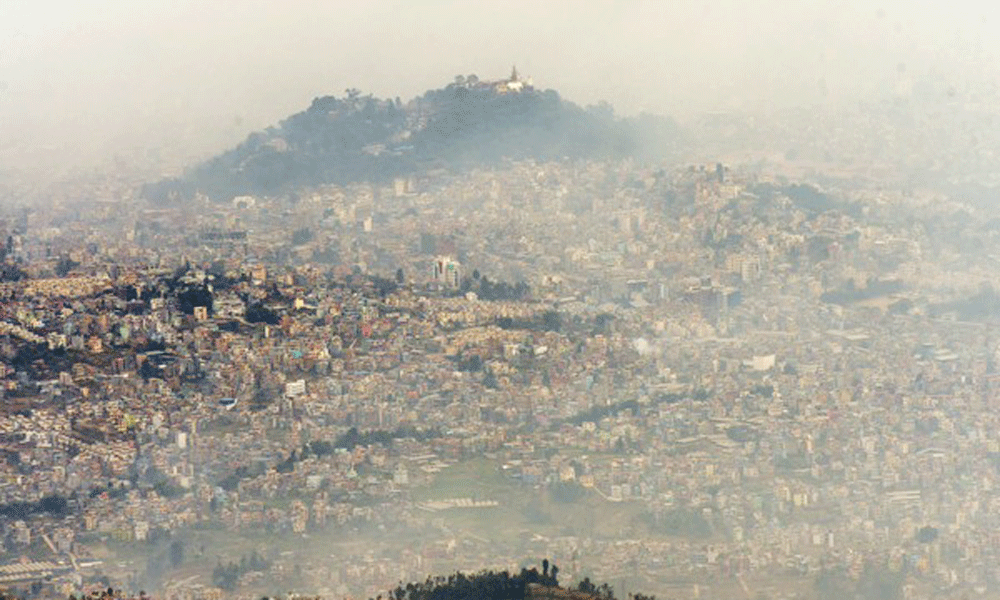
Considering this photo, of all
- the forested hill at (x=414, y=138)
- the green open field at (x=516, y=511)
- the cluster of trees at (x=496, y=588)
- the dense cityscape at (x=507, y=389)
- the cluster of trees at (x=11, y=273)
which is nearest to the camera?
the cluster of trees at (x=496, y=588)

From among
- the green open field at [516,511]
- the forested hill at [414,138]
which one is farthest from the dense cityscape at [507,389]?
the forested hill at [414,138]

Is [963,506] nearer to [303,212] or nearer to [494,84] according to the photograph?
[303,212]

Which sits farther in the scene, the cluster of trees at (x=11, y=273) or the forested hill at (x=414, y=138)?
the forested hill at (x=414, y=138)

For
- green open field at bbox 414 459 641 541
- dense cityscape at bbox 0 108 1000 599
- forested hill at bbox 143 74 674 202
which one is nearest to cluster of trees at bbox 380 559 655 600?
dense cityscape at bbox 0 108 1000 599

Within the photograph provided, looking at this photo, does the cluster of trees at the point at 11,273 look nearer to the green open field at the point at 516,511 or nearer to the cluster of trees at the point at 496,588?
the green open field at the point at 516,511

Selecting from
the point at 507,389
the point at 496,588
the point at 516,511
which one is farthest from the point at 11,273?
the point at 496,588

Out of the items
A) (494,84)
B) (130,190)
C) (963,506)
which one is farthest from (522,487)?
(494,84)

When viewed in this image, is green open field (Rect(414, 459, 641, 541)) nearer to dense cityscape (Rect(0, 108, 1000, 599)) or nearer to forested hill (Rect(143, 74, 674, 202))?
dense cityscape (Rect(0, 108, 1000, 599))

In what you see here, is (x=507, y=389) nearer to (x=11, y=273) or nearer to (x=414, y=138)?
(x=11, y=273)
